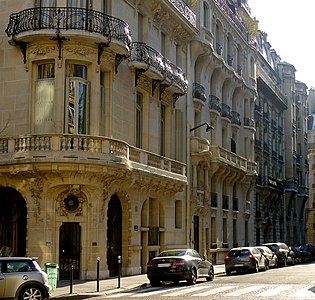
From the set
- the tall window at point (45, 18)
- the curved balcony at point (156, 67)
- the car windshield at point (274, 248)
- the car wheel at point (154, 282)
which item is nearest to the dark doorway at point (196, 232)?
the car windshield at point (274, 248)

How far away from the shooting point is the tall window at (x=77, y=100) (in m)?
27.6

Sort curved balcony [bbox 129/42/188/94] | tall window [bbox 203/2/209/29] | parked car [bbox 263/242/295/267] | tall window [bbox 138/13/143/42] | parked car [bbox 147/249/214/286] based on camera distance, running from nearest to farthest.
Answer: parked car [bbox 147/249/214/286] → curved balcony [bbox 129/42/188/94] → tall window [bbox 138/13/143/42] → tall window [bbox 203/2/209/29] → parked car [bbox 263/242/295/267]

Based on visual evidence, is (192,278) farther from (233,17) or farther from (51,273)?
(233,17)

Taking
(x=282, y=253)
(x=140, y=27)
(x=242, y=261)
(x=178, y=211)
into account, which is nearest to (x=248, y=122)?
(x=282, y=253)

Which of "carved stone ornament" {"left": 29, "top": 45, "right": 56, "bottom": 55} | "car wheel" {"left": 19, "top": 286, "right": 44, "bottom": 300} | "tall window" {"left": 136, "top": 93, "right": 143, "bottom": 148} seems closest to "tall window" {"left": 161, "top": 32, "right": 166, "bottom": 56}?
"tall window" {"left": 136, "top": 93, "right": 143, "bottom": 148}

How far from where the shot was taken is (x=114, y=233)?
30469 millimetres

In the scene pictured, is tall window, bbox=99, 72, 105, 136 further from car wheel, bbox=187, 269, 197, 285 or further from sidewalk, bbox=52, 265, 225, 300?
car wheel, bbox=187, 269, 197, 285

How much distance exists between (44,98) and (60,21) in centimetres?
319

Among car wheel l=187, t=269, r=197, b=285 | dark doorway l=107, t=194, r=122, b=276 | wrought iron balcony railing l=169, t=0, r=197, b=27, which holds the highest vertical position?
wrought iron balcony railing l=169, t=0, r=197, b=27

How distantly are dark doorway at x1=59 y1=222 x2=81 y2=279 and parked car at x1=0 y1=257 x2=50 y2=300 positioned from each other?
8701 mm

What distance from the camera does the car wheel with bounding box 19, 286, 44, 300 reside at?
58.9 feet

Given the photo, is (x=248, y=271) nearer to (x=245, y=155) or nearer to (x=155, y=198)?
(x=155, y=198)

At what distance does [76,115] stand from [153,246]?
8983 millimetres

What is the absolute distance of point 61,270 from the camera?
89.1 ft
